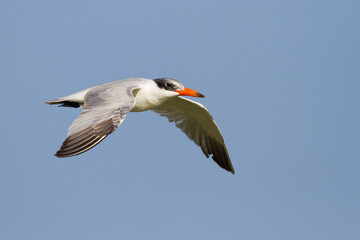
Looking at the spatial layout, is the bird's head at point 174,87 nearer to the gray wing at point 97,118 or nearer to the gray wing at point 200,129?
the gray wing at point 97,118

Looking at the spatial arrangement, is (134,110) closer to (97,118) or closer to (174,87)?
(174,87)

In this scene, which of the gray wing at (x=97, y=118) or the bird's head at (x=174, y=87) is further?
the bird's head at (x=174, y=87)

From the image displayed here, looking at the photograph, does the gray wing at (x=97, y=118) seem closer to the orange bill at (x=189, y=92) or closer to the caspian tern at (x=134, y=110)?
the caspian tern at (x=134, y=110)

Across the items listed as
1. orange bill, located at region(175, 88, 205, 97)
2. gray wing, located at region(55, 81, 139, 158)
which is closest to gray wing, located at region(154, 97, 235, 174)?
orange bill, located at region(175, 88, 205, 97)

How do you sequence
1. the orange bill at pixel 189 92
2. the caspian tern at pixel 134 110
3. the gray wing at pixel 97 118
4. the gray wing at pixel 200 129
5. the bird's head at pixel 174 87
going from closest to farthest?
1. the gray wing at pixel 97 118
2. the caspian tern at pixel 134 110
3. the bird's head at pixel 174 87
4. the orange bill at pixel 189 92
5. the gray wing at pixel 200 129

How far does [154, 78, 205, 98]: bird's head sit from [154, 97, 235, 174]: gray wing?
1.30m

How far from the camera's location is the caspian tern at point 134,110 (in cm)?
713

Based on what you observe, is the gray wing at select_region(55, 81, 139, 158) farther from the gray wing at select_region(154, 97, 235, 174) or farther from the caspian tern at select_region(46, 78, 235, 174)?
the gray wing at select_region(154, 97, 235, 174)

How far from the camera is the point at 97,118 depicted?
7.48 meters

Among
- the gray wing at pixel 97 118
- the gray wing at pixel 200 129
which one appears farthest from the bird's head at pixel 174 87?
the gray wing at pixel 200 129

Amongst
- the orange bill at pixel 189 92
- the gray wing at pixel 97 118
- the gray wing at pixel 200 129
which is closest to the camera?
the gray wing at pixel 97 118

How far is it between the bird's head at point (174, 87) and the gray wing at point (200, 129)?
1298mm

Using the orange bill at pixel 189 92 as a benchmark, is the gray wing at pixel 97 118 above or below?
below

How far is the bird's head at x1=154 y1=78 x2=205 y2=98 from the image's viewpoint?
9609mm
